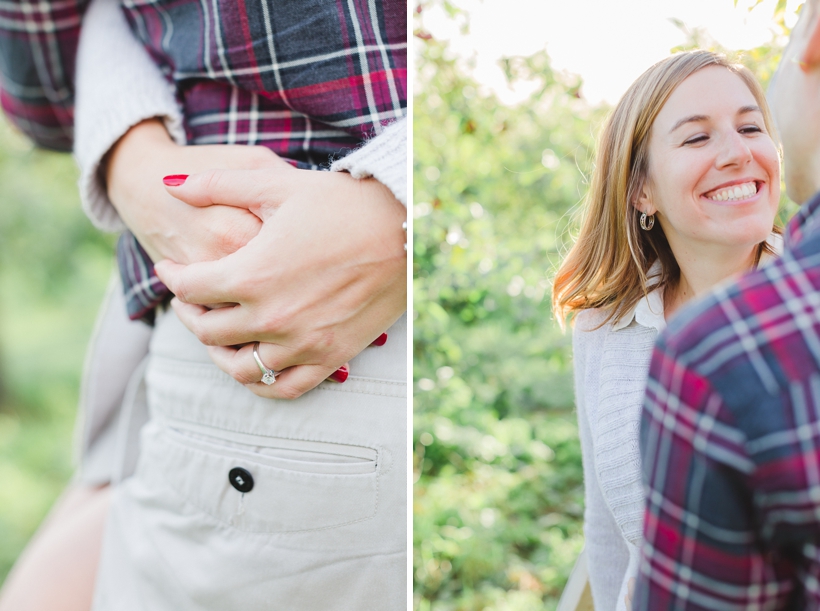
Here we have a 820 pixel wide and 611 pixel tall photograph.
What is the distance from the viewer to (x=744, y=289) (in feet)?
1.66

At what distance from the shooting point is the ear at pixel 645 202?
925mm

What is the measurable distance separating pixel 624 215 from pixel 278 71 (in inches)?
21.1

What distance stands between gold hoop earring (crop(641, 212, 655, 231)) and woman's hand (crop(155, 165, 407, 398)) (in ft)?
1.26

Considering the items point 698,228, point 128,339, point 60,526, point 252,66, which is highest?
point 252,66

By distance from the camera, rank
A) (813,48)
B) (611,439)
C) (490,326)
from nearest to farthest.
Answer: (813,48) < (611,439) < (490,326)

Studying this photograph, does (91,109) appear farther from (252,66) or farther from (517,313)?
(517,313)

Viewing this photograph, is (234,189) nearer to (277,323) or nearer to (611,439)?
(277,323)

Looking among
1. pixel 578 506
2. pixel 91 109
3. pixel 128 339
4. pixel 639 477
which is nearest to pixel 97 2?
pixel 91 109

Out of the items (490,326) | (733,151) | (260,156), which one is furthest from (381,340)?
(490,326)

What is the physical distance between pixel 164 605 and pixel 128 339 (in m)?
0.54

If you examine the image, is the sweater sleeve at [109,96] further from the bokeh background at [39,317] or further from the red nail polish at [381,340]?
the bokeh background at [39,317]

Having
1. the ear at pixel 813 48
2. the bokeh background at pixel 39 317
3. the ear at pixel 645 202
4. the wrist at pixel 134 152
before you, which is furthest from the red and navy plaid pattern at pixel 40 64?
the bokeh background at pixel 39 317

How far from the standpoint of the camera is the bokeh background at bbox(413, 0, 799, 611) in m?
1.83

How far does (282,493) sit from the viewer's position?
2.68 feet
